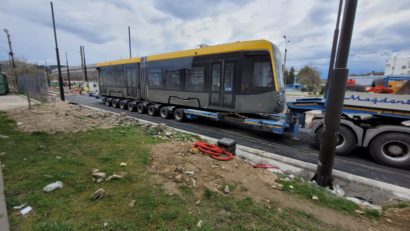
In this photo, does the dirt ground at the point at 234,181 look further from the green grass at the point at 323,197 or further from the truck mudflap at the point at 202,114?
the truck mudflap at the point at 202,114

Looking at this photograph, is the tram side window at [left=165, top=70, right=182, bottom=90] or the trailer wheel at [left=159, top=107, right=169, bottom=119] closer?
the tram side window at [left=165, top=70, right=182, bottom=90]

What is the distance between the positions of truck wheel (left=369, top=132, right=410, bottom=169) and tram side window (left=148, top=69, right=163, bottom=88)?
9041 mm

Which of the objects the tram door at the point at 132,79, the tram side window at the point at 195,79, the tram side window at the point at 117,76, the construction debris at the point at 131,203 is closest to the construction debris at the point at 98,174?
the construction debris at the point at 131,203

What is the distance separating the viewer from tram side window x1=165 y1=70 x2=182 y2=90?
9.28m

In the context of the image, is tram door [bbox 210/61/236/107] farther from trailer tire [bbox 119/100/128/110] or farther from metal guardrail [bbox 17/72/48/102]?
metal guardrail [bbox 17/72/48/102]

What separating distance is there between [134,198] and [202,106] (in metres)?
6.04

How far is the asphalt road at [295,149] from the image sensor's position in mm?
4422

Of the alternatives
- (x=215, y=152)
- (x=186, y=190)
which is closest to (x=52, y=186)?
(x=186, y=190)

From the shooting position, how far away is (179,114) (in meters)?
9.62

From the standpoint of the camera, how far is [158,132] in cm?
668

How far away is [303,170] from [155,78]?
8558 mm

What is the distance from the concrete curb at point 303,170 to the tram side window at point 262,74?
7.79 feet

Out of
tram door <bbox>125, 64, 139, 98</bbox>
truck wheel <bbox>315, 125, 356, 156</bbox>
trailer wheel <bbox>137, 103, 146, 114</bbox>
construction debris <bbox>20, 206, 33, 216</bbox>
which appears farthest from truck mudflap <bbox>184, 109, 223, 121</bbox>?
construction debris <bbox>20, 206, 33, 216</bbox>

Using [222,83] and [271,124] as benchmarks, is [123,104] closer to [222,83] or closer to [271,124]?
[222,83]
